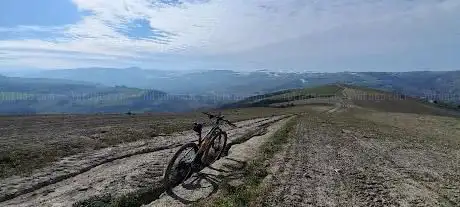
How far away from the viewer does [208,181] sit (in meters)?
13.2

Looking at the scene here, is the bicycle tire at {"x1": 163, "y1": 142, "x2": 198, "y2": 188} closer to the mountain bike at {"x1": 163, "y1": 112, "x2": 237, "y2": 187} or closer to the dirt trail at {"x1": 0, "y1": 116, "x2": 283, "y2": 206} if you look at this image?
the mountain bike at {"x1": 163, "y1": 112, "x2": 237, "y2": 187}

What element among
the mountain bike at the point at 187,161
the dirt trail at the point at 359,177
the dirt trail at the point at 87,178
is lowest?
the dirt trail at the point at 359,177

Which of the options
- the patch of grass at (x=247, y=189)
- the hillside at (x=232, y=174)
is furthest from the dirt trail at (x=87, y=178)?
the patch of grass at (x=247, y=189)

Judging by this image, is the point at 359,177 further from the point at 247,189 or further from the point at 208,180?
the point at 208,180

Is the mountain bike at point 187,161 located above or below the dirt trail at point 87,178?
above

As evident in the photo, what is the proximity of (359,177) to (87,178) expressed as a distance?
9.15m

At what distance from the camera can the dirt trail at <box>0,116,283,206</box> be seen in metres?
11.1

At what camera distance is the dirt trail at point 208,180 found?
11266mm

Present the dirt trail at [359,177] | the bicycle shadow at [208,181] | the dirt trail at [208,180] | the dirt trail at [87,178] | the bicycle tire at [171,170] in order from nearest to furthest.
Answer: the dirt trail at [87,178]
the dirt trail at [208,180]
the bicycle shadow at [208,181]
the dirt trail at [359,177]
the bicycle tire at [171,170]

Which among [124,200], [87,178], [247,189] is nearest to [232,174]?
[247,189]

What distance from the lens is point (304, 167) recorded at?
16156mm

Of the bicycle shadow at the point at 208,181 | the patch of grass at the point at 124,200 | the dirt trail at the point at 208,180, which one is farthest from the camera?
the bicycle shadow at the point at 208,181

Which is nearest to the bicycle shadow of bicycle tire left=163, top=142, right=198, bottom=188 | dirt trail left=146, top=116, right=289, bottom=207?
dirt trail left=146, top=116, right=289, bottom=207

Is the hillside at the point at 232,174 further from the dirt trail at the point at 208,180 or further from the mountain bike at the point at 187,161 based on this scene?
the mountain bike at the point at 187,161
